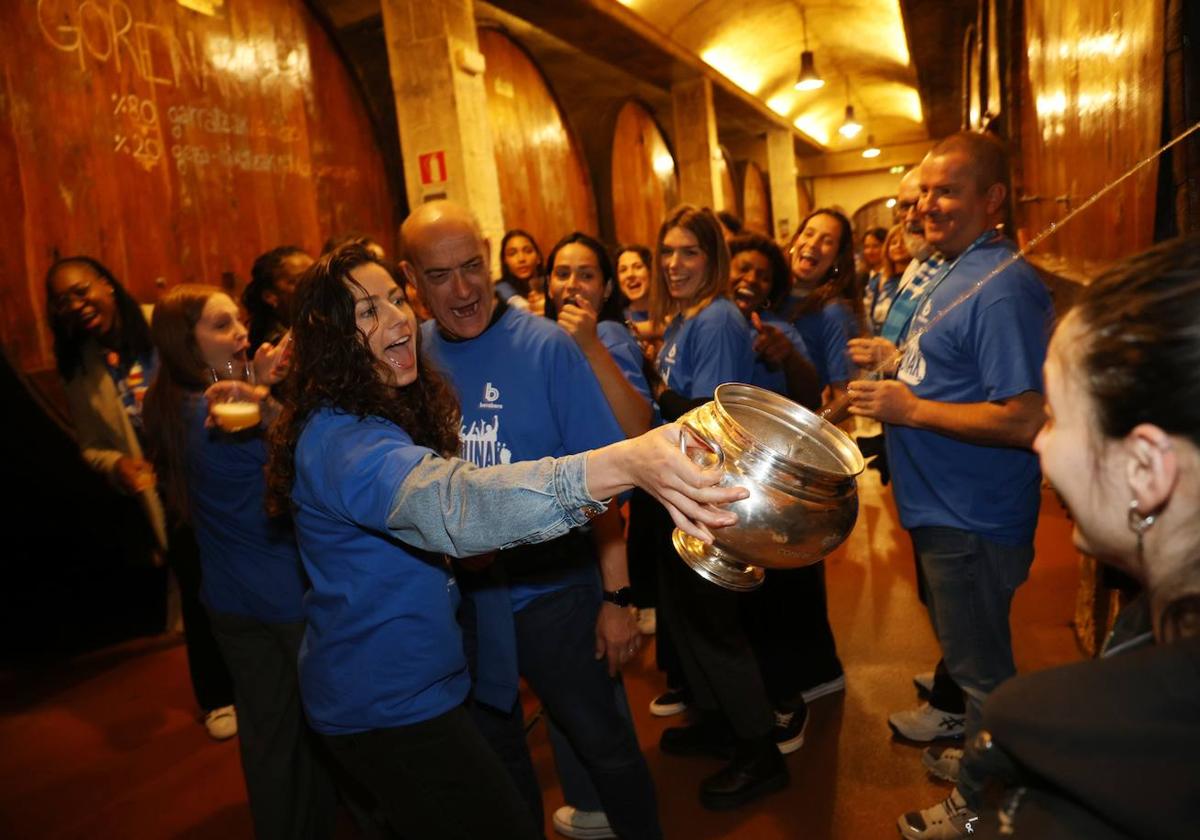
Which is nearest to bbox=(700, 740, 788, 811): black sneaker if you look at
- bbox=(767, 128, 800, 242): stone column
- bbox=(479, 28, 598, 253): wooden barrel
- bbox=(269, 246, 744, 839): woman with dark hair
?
bbox=(269, 246, 744, 839): woman with dark hair

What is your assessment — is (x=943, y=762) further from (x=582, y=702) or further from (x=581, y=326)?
(x=581, y=326)

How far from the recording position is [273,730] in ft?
7.73

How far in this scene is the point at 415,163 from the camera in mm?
5594

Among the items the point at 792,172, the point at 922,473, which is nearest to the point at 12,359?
the point at 922,473

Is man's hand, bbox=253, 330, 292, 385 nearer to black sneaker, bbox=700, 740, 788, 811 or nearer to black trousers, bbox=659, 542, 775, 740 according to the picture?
black trousers, bbox=659, 542, 775, 740

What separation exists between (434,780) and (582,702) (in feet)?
1.85

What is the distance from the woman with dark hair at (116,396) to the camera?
11.3ft

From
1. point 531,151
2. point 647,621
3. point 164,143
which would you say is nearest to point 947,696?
point 647,621

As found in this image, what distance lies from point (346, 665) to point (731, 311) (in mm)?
1776

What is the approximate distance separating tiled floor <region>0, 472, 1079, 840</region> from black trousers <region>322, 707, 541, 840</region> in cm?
113

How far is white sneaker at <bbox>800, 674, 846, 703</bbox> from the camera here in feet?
10.6

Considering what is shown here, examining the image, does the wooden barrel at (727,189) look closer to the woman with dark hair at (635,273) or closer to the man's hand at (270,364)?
the woman with dark hair at (635,273)

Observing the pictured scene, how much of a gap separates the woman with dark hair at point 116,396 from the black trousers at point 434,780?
2.14m

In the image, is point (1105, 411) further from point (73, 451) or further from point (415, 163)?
point (415, 163)
